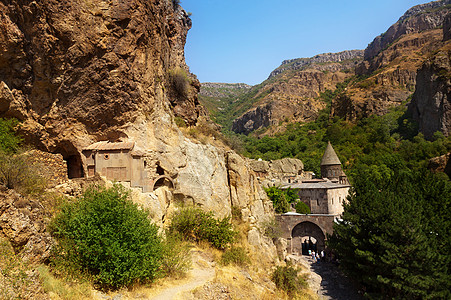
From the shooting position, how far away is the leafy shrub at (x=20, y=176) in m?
7.12

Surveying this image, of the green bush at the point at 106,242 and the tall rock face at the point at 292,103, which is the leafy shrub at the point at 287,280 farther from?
the tall rock face at the point at 292,103

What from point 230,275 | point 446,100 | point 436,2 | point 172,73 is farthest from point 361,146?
point 436,2

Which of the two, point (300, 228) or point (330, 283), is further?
point (300, 228)

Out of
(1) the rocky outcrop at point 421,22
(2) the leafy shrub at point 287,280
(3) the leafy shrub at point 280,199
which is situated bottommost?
(2) the leafy shrub at point 287,280

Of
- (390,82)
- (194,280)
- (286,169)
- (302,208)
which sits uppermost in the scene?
(390,82)

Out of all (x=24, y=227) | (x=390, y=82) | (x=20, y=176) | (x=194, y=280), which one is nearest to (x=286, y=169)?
(x=194, y=280)

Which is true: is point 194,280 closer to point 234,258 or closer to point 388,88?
point 234,258

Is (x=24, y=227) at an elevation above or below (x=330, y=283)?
above

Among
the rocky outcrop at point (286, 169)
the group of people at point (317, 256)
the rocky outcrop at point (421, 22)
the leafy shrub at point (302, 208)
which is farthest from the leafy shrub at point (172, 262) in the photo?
the rocky outcrop at point (421, 22)

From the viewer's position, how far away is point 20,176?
7445mm

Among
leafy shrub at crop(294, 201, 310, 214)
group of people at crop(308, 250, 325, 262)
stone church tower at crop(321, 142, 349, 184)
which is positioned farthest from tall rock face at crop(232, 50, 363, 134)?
group of people at crop(308, 250, 325, 262)

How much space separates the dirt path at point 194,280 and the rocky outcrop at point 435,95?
170 ft

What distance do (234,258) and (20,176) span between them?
7784 millimetres

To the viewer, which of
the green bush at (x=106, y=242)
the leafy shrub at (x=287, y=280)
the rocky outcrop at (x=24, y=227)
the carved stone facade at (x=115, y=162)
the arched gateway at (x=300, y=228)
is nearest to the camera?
the rocky outcrop at (x=24, y=227)
